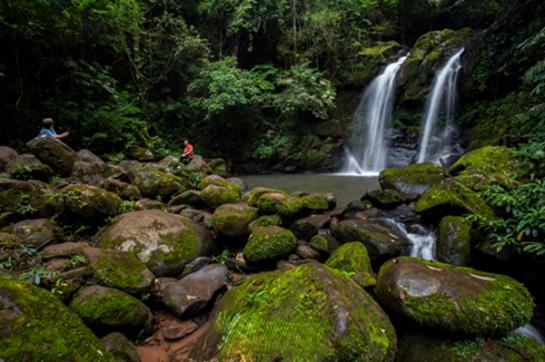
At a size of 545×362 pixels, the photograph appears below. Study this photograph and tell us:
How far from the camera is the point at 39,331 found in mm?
1827

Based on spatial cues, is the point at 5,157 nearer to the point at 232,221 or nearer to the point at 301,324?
the point at 232,221

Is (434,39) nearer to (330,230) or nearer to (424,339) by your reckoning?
(330,230)

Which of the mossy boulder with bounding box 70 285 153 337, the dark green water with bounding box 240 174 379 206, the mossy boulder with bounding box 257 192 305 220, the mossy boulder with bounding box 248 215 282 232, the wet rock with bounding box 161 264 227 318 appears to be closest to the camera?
the mossy boulder with bounding box 70 285 153 337

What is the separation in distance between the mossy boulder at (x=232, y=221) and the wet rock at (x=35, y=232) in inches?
92.7

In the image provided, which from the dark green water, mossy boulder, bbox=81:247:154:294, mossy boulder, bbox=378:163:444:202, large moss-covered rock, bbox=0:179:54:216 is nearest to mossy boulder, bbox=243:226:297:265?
mossy boulder, bbox=81:247:154:294

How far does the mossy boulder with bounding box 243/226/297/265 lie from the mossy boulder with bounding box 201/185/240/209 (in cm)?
180

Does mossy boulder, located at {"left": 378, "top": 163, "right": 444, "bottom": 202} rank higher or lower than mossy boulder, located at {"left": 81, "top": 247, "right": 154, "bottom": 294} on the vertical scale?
higher

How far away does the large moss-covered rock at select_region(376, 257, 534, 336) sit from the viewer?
95.5 inches

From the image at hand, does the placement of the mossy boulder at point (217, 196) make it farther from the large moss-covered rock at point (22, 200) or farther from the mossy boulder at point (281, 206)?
the large moss-covered rock at point (22, 200)

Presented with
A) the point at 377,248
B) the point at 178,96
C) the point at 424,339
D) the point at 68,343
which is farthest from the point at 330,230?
the point at 178,96

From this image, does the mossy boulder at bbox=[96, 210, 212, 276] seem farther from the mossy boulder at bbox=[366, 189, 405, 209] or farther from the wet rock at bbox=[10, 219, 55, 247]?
the mossy boulder at bbox=[366, 189, 405, 209]

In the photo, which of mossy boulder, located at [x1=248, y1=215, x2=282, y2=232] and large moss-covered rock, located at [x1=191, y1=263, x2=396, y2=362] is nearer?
large moss-covered rock, located at [x1=191, y1=263, x2=396, y2=362]

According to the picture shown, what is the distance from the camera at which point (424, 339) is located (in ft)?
8.42

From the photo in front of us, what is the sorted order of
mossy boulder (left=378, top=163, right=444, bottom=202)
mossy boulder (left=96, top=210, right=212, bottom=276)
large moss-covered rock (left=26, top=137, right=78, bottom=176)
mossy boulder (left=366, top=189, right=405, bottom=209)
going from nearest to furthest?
mossy boulder (left=96, top=210, right=212, bottom=276), mossy boulder (left=366, top=189, right=405, bottom=209), mossy boulder (left=378, top=163, right=444, bottom=202), large moss-covered rock (left=26, top=137, right=78, bottom=176)
